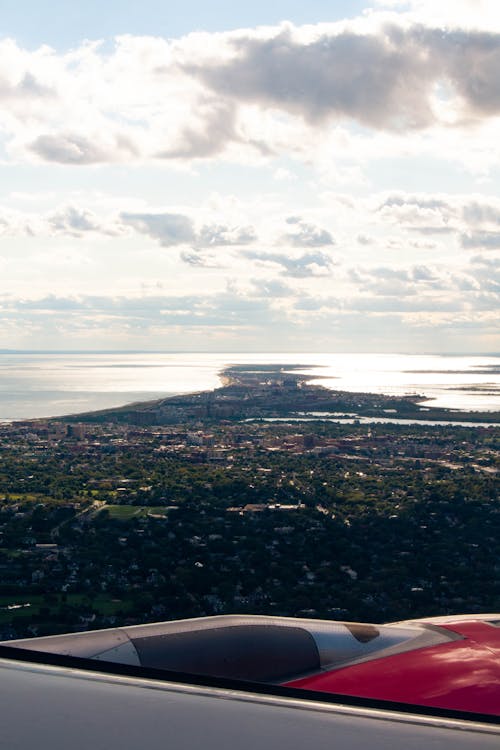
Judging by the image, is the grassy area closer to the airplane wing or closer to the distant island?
the airplane wing

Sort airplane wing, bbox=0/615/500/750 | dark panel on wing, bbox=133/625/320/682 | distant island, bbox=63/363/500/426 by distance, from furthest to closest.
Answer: distant island, bbox=63/363/500/426 → dark panel on wing, bbox=133/625/320/682 → airplane wing, bbox=0/615/500/750

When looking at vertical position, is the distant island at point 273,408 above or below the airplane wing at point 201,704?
below

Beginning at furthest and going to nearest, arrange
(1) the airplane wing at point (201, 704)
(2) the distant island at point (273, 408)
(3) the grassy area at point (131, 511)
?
(2) the distant island at point (273, 408), (3) the grassy area at point (131, 511), (1) the airplane wing at point (201, 704)

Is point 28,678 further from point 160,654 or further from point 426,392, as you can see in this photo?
point 426,392

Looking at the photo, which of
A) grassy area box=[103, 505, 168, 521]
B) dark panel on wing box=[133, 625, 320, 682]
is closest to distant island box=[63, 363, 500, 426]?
grassy area box=[103, 505, 168, 521]

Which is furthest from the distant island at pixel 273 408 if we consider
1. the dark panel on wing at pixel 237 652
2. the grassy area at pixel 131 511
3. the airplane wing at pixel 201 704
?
the airplane wing at pixel 201 704

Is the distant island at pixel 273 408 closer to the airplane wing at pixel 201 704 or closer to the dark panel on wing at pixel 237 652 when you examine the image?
the dark panel on wing at pixel 237 652

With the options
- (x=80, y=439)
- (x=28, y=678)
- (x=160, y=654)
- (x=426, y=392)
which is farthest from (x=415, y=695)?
(x=426, y=392)
